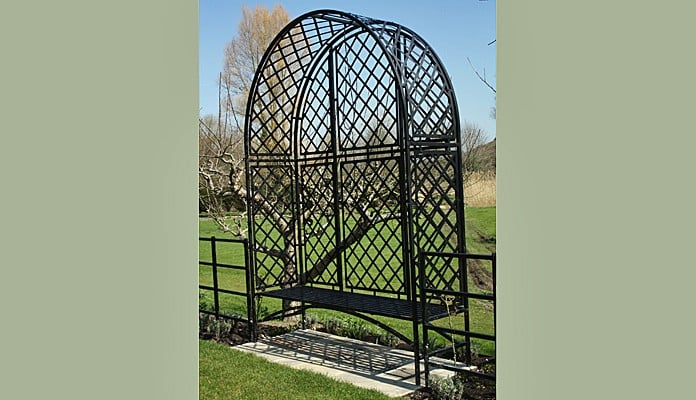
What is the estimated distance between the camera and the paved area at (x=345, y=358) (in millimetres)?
3934

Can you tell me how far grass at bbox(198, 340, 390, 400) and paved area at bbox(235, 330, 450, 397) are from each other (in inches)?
6.0

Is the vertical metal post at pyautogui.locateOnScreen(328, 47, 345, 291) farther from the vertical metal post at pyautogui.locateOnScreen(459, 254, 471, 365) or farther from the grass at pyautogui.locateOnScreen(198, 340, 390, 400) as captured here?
the vertical metal post at pyautogui.locateOnScreen(459, 254, 471, 365)

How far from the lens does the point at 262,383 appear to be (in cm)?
394

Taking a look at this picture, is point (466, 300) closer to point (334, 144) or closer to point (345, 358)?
point (345, 358)

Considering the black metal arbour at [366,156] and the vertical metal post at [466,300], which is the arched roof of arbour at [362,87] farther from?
the vertical metal post at [466,300]

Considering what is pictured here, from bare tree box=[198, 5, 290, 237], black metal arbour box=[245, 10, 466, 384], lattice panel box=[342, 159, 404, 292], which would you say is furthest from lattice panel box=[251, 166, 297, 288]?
bare tree box=[198, 5, 290, 237]

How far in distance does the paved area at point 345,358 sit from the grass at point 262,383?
0.15 meters

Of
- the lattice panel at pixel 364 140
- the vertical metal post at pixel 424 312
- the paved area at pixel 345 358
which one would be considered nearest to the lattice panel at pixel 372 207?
the lattice panel at pixel 364 140

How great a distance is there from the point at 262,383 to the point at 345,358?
2.48ft

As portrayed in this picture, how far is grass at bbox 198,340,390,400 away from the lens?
145 inches

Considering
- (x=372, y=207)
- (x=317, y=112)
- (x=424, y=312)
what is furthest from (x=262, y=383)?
(x=317, y=112)

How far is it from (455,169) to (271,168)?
6.22 feet
